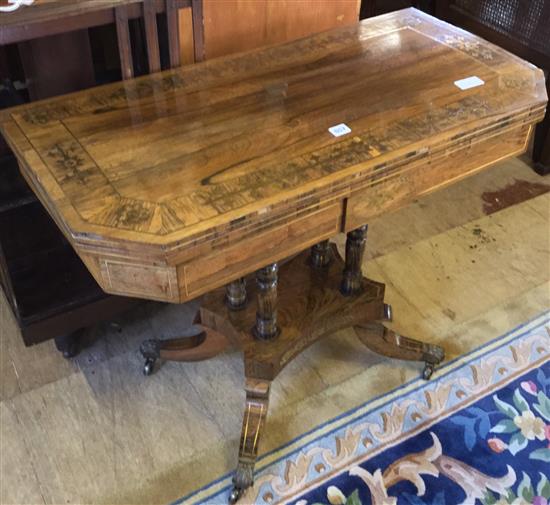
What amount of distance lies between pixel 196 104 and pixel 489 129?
504 mm

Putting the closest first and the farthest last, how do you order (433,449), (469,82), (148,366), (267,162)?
1. (267,162)
2. (469,82)
3. (433,449)
4. (148,366)

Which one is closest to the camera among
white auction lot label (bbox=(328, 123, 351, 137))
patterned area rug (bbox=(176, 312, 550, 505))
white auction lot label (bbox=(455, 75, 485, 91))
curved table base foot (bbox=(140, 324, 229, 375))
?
white auction lot label (bbox=(328, 123, 351, 137))

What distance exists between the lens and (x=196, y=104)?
1.12m

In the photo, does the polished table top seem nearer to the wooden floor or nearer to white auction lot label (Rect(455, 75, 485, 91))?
white auction lot label (Rect(455, 75, 485, 91))

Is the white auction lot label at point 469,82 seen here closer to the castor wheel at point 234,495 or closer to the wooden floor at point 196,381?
the wooden floor at point 196,381

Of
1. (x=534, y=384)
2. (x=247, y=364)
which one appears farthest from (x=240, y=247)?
(x=534, y=384)

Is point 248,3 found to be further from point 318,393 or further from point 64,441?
point 64,441

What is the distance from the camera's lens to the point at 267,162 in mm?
985

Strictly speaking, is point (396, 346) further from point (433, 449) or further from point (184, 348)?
point (184, 348)

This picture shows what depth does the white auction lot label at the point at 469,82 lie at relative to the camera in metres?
1.17

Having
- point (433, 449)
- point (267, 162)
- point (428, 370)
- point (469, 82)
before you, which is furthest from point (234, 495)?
point (469, 82)

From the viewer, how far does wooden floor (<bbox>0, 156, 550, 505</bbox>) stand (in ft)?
4.31

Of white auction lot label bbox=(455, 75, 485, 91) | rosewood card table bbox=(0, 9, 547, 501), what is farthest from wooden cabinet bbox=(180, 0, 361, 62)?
white auction lot label bbox=(455, 75, 485, 91)

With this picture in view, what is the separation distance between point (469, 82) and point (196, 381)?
87cm
